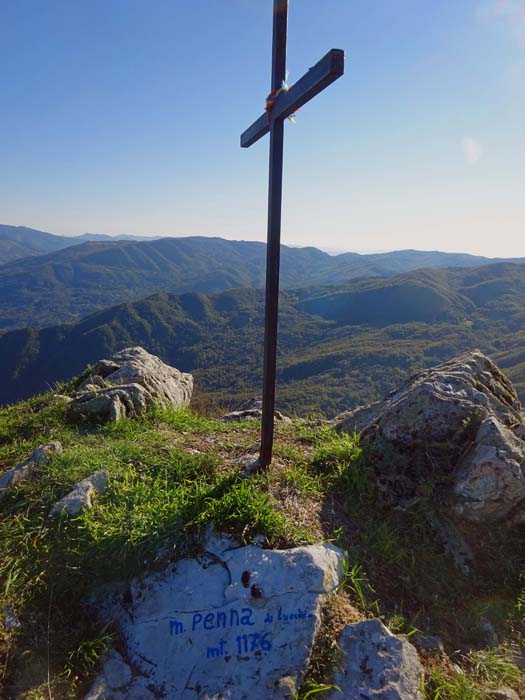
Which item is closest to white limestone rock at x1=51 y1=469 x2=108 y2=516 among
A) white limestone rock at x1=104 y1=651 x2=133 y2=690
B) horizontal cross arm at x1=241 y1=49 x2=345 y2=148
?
white limestone rock at x1=104 y1=651 x2=133 y2=690

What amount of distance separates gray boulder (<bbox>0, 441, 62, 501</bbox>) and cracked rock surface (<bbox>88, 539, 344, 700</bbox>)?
6.43 ft

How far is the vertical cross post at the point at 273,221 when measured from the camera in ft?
14.8

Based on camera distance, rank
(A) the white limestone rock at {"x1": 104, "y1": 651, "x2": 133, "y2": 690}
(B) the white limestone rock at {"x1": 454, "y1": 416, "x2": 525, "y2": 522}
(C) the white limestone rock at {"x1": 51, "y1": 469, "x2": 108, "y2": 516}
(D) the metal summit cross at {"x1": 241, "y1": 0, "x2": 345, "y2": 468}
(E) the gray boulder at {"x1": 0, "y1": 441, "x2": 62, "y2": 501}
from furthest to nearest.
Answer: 1. (E) the gray boulder at {"x1": 0, "y1": 441, "x2": 62, "y2": 501}
2. (B) the white limestone rock at {"x1": 454, "y1": 416, "x2": 525, "y2": 522}
3. (C) the white limestone rock at {"x1": 51, "y1": 469, "x2": 108, "y2": 516}
4. (D) the metal summit cross at {"x1": 241, "y1": 0, "x2": 345, "y2": 468}
5. (A) the white limestone rock at {"x1": 104, "y1": 651, "x2": 133, "y2": 690}

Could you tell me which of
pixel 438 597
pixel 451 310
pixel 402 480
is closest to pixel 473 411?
pixel 402 480

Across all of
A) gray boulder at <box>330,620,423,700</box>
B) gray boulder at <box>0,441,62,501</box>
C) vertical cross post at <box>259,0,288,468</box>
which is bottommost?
gray boulder at <box>330,620,423,700</box>

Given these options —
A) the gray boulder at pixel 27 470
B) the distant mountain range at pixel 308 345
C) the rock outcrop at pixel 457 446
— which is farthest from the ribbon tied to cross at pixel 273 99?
the distant mountain range at pixel 308 345

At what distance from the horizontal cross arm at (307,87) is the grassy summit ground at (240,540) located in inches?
159

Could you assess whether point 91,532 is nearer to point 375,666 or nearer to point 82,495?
point 82,495

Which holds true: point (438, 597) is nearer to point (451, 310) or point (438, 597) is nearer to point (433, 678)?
point (433, 678)

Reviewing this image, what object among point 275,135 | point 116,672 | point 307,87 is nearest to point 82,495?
point 116,672

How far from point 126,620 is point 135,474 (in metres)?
1.61

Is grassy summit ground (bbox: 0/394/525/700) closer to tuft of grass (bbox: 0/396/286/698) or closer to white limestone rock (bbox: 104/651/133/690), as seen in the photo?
tuft of grass (bbox: 0/396/286/698)

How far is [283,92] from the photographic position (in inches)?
177

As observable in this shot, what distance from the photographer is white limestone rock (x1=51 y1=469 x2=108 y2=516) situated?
4.35 m
